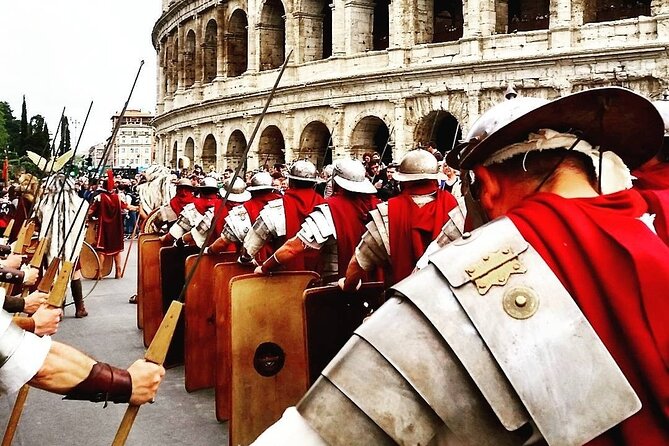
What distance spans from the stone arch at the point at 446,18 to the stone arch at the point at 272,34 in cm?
599

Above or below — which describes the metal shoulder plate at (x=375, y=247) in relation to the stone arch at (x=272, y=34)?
below


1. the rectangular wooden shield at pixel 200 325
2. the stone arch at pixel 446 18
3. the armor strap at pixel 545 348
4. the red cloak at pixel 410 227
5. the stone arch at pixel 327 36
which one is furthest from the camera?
the stone arch at pixel 327 36

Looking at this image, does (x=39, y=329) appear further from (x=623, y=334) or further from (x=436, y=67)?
(x=436, y=67)

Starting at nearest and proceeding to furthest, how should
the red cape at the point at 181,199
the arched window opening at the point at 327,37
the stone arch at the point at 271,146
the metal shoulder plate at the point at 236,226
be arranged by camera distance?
the metal shoulder plate at the point at 236,226, the red cape at the point at 181,199, the stone arch at the point at 271,146, the arched window opening at the point at 327,37

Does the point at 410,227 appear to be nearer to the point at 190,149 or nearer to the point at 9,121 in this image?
the point at 190,149

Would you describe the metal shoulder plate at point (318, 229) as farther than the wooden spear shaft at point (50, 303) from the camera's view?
Yes

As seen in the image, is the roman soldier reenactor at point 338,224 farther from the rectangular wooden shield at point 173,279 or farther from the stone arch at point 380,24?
the stone arch at point 380,24

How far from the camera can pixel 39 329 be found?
3482 mm

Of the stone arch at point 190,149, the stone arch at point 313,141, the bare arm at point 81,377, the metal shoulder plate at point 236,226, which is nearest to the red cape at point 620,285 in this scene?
the bare arm at point 81,377

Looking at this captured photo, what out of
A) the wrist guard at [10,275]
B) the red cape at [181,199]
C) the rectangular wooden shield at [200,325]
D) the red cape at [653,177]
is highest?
the red cape at [181,199]

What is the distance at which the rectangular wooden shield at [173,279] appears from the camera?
23.8 feet

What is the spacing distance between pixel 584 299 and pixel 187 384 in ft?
17.9

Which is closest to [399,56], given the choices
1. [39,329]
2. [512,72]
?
[512,72]

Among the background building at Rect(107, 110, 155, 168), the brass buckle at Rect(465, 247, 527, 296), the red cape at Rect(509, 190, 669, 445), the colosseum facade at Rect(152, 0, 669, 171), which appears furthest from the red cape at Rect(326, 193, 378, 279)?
the background building at Rect(107, 110, 155, 168)
